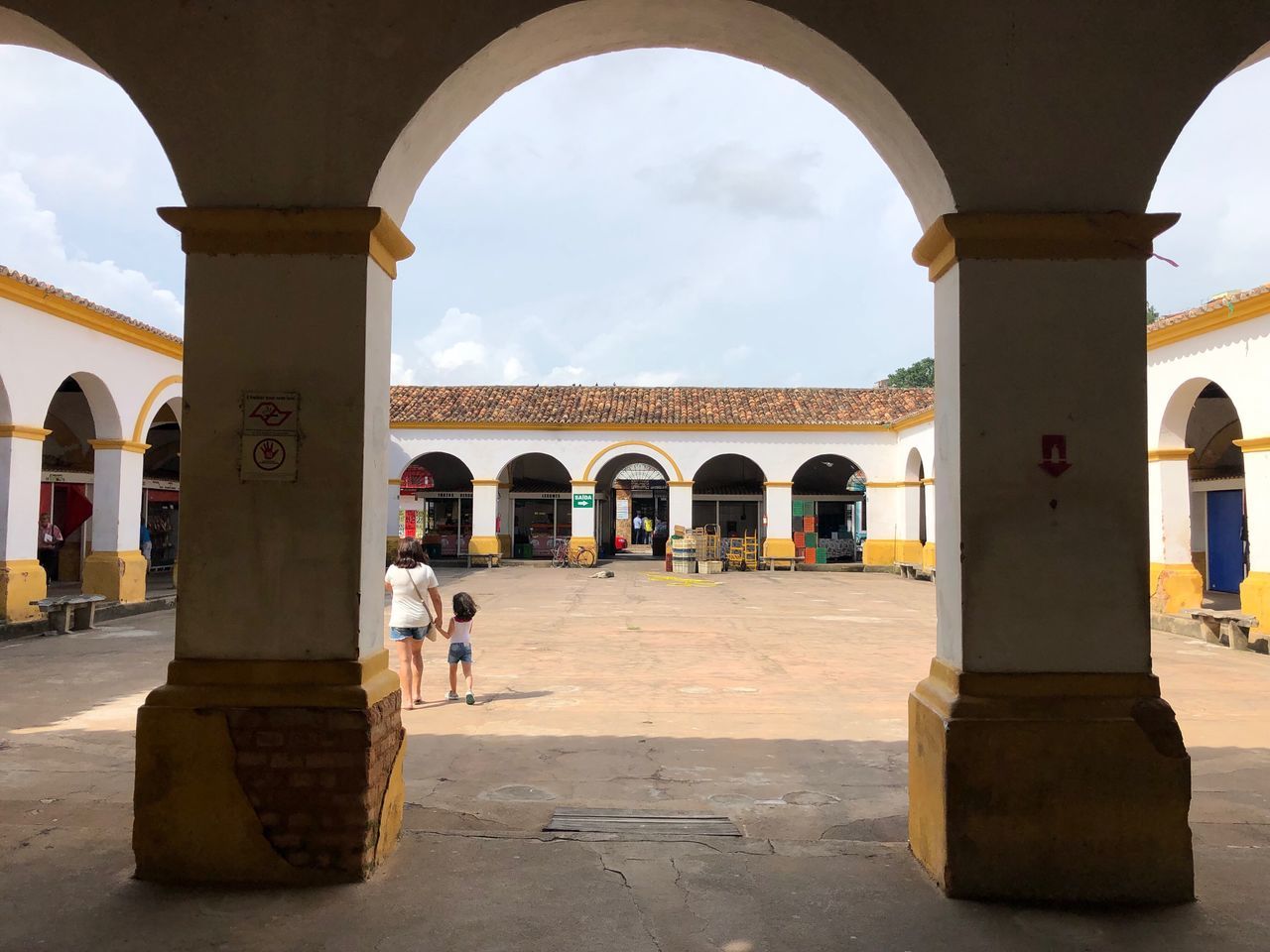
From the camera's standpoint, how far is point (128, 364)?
13.1m

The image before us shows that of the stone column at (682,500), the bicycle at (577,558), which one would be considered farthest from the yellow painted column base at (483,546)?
the stone column at (682,500)

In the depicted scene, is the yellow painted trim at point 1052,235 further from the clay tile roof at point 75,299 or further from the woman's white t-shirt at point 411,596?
the clay tile roof at point 75,299

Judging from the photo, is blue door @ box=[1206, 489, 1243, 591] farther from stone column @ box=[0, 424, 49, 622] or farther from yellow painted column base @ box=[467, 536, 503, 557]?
stone column @ box=[0, 424, 49, 622]

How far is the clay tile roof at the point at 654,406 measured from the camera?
24969 mm

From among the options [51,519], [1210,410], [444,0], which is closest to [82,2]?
[444,0]

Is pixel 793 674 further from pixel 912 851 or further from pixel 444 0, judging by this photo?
pixel 444 0

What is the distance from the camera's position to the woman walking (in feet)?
21.8

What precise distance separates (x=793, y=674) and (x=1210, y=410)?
40.6 feet

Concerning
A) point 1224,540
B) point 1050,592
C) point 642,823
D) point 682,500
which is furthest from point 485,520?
point 1050,592

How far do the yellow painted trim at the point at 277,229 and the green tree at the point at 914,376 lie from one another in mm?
49655

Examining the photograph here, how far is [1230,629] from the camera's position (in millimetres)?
10594

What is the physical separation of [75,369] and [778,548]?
1733 cm

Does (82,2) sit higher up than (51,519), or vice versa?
(82,2)

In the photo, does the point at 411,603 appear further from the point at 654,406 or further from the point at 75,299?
the point at 654,406
